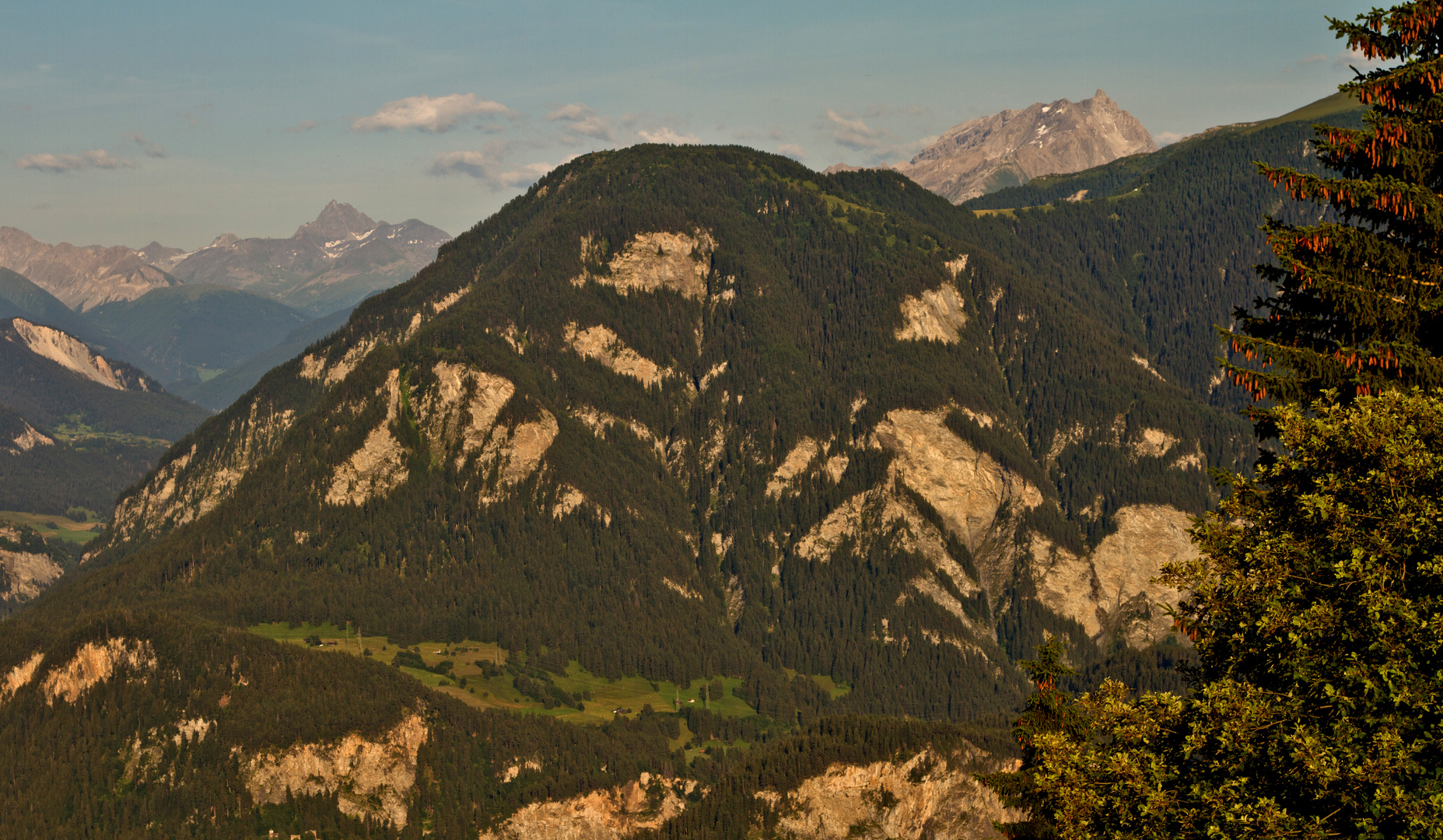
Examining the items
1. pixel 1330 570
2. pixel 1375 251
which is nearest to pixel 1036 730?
pixel 1330 570

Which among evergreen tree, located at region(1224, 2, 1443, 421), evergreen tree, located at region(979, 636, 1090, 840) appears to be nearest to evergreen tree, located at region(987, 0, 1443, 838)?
evergreen tree, located at region(1224, 2, 1443, 421)

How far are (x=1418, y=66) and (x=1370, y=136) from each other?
2.49m

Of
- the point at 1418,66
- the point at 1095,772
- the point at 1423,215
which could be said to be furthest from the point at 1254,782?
the point at 1418,66

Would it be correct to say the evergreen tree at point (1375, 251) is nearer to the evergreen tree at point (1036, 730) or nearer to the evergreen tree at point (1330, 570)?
the evergreen tree at point (1330, 570)

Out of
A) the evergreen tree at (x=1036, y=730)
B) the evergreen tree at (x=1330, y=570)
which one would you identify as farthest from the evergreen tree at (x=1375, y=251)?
the evergreen tree at (x=1036, y=730)

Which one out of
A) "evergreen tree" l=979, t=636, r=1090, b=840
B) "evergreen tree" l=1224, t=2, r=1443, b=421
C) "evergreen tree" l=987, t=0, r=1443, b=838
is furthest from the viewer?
"evergreen tree" l=979, t=636, r=1090, b=840

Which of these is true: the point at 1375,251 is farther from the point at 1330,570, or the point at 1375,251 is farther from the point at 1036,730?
the point at 1036,730

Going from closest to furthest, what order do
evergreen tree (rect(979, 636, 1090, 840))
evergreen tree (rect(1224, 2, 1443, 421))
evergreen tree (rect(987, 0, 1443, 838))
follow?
evergreen tree (rect(987, 0, 1443, 838)), evergreen tree (rect(1224, 2, 1443, 421)), evergreen tree (rect(979, 636, 1090, 840))

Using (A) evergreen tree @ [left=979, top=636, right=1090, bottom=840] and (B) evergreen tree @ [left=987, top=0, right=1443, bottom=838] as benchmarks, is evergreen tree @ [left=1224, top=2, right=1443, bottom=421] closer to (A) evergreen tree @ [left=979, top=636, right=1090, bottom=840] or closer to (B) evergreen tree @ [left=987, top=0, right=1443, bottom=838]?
(B) evergreen tree @ [left=987, top=0, right=1443, bottom=838]

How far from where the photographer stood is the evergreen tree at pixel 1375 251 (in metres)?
39.2

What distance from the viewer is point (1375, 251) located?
40531 millimetres

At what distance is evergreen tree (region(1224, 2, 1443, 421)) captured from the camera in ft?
129

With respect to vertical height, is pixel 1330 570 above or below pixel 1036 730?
above

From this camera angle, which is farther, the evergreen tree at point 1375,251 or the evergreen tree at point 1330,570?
the evergreen tree at point 1375,251
